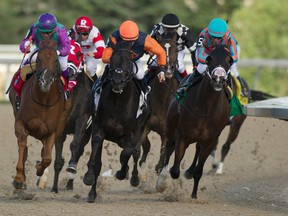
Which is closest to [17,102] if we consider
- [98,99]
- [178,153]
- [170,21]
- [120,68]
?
[98,99]

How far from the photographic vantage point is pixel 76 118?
14.0 m

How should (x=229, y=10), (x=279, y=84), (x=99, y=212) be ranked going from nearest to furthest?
1. (x=99, y=212)
2. (x=279, y=84)
3. (x=229, y=10)

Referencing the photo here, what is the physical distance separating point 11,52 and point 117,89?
16200 millimetres

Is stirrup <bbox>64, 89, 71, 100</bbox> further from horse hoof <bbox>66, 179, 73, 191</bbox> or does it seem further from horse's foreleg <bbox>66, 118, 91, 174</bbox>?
horse hoof <bbox>66, 179, 73, 191</bbox>

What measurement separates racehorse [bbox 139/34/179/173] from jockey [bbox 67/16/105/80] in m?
0.84

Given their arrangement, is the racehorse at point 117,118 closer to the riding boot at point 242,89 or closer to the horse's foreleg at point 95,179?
the horse's foreleg at point 95,179

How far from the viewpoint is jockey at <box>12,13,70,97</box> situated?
12625 millimetres

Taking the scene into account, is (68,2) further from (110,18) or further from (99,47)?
(99,47)

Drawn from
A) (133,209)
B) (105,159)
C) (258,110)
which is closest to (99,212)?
(133,209)

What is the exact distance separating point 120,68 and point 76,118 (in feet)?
6.89

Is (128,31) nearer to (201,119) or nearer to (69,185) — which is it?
(201,119)

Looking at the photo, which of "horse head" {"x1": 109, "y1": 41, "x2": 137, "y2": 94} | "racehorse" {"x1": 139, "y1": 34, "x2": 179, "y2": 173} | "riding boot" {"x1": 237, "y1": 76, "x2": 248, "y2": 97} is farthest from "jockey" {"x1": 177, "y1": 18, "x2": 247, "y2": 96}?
"riding boot" {"x1": 237, "y1": 76, "x2": 248, "y2": 97}

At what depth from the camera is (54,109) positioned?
41.1 feet

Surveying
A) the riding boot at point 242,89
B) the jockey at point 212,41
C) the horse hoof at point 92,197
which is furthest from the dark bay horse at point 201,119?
the riding boot at point 242,89
